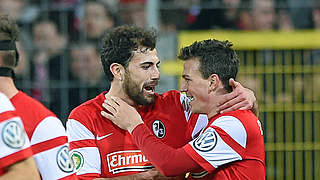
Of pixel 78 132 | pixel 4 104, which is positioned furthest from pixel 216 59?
pixel 4 104

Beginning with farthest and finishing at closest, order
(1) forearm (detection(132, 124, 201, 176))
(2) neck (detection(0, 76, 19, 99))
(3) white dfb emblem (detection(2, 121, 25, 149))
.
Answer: (1) forearm (detection(132, 124, 201, 176)) → (2) neck (detection(0, 76, 19, 99)) → (3) white dfb emblem (detection(2, 121, 25, 149))

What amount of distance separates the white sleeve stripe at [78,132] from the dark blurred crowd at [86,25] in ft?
8.97

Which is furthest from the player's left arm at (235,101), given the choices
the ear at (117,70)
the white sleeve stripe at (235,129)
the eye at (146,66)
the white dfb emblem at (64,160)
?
the white dfb emblem at (64,160)

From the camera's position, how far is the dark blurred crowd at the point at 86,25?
7.20m

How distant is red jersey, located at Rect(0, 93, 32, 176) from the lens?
325 cm

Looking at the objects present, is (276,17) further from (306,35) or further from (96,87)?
(96,87)

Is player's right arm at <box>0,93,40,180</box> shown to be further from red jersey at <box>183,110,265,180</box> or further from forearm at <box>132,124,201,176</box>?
red jersey at <box>183,110,265,180</box>

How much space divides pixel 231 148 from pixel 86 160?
0.85 m

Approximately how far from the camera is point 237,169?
405cm

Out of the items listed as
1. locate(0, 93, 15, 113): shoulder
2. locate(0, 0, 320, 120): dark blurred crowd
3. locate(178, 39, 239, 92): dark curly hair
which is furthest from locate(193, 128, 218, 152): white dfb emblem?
locate(0, 0, 320, 120): dark blurred crowd

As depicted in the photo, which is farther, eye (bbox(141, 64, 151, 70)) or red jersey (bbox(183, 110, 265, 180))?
eye (bbox(141, 64, 151, 70))

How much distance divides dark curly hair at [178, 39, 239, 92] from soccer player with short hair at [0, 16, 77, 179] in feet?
3.34

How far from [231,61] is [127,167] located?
0.88 m

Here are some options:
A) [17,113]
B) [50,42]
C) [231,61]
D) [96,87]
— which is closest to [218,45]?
[231,61]
